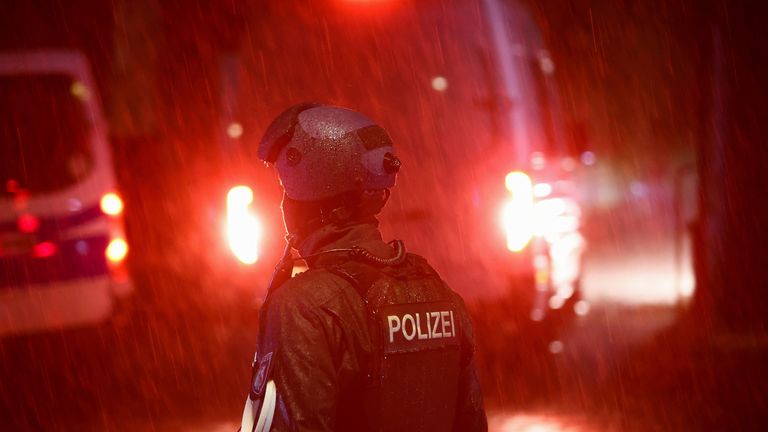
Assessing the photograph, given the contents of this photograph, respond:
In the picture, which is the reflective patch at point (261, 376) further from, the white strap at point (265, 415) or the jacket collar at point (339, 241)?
the jacket collar at point (339, 241)

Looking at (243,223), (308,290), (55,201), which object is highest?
(55,201)

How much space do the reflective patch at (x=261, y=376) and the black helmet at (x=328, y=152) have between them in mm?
459

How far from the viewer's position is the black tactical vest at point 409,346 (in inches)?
108

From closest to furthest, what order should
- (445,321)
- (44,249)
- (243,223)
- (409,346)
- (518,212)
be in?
(409,346) → (445,321) → (243,223) → (518,212) → (44,249)

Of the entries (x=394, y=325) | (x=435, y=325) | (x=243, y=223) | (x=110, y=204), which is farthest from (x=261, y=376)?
(x=110, y=204)

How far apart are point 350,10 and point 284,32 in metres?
0.42

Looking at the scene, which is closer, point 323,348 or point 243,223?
point 323,348

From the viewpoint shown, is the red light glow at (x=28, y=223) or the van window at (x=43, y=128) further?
the van window at (x=43, y=128)

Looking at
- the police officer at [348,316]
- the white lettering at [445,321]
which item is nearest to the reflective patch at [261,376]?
the police officer at [348,316]

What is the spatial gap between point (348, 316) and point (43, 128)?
21.7 ft

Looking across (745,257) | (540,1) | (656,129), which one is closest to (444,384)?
(745,257)

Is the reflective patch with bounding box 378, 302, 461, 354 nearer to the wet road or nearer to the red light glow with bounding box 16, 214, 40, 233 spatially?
the wet road

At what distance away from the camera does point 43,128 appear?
28.9ft

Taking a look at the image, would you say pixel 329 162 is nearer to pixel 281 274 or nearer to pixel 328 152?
pixel 328 152
